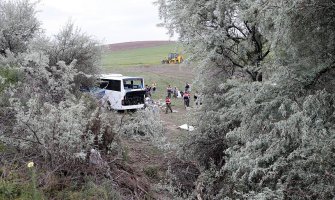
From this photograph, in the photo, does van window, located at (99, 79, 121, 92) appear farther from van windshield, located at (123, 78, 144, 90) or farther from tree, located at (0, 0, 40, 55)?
tree, located at (0, 0, 40, 55)

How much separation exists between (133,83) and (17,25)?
9985 mm

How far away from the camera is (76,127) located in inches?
204

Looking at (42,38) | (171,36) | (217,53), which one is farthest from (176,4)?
(42,38)

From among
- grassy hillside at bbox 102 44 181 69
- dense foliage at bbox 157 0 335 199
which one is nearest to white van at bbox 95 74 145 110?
dense foliage at bbox 157 0 335 199

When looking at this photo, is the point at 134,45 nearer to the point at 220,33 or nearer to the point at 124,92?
the point at 124,92

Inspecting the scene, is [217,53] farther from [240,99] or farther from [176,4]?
[240,99]

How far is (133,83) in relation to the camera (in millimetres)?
20625

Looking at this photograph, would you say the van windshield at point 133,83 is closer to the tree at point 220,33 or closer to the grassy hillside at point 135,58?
the tree at point 220,33

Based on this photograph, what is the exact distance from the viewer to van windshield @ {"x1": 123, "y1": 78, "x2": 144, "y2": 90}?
19.8 meters

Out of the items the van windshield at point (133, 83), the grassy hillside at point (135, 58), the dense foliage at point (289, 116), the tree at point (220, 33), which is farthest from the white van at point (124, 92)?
the grassy hillside at point (135, 58)

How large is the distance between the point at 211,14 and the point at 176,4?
4.28 ft

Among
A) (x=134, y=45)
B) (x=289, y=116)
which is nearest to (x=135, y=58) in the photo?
(x=134, y=45)

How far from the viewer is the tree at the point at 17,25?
420 inches

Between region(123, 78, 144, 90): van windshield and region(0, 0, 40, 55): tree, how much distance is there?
8.13m
